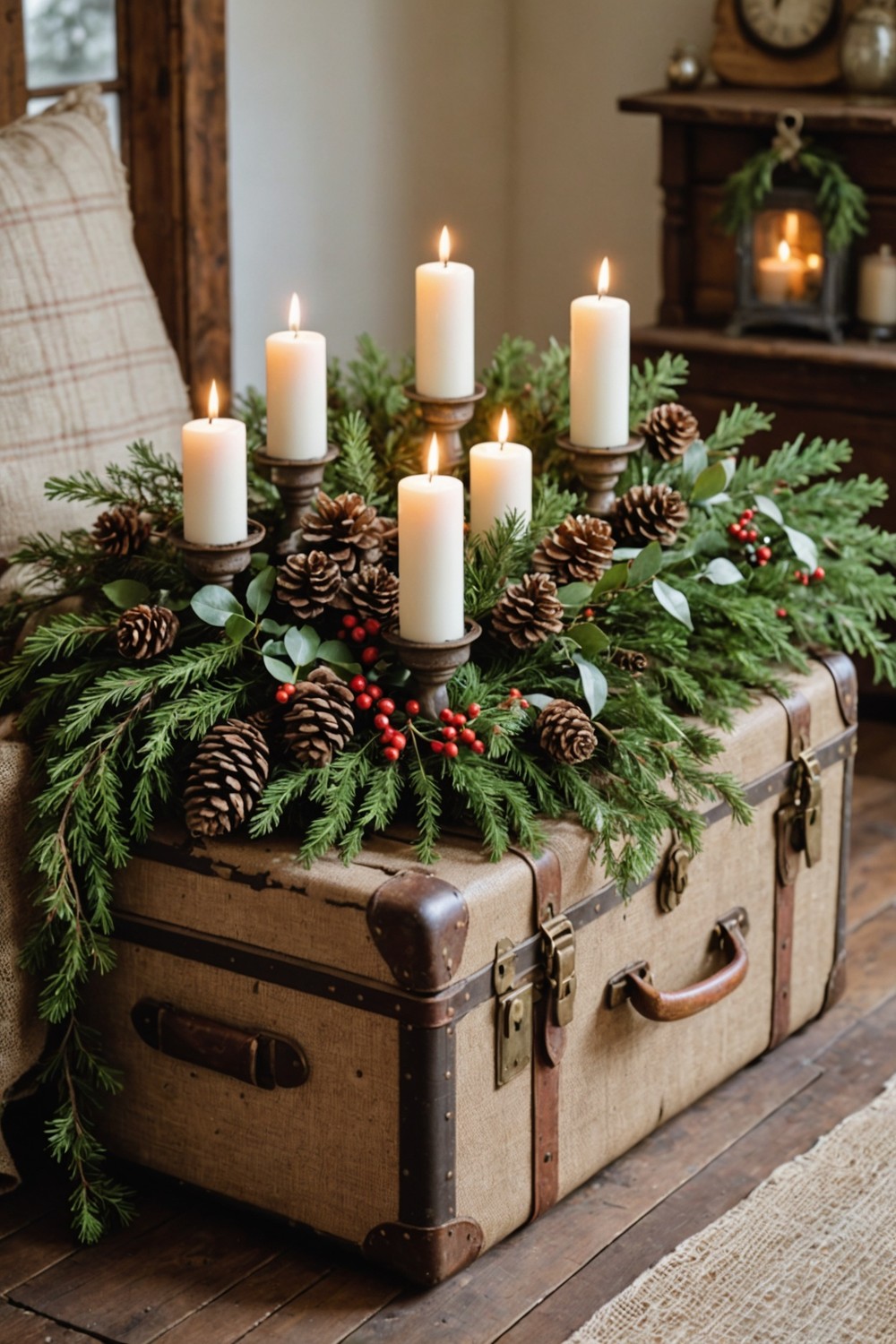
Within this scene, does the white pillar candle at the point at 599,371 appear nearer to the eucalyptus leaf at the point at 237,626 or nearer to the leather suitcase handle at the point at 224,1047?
the eucalyptus leaf at the point at 237,626

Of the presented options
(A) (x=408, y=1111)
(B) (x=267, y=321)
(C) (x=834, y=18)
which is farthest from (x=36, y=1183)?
(C) (x=834, y=18)

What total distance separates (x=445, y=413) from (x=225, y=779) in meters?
0.48

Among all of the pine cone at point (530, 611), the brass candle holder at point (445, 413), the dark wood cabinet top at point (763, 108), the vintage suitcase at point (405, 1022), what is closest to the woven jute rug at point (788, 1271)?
the vintage suitcase at point (405, 1022)

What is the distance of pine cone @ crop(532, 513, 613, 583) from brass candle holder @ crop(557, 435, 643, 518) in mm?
100

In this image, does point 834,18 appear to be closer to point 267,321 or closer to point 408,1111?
point 267,321

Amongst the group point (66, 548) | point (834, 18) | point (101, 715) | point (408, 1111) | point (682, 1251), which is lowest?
point (682, 1251)

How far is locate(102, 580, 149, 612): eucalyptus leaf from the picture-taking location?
164 centimetres

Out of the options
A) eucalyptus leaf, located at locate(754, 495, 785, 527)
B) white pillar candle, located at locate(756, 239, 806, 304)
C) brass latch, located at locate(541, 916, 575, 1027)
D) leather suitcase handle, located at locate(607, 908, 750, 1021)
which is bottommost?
leather suitcase handle, located at locate(607, 908, 750, 1021)

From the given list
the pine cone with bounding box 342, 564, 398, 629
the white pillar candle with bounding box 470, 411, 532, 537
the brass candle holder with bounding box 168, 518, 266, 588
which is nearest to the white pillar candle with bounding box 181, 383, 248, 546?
the brass candle holder with bounding box 168, 518, 266, 588

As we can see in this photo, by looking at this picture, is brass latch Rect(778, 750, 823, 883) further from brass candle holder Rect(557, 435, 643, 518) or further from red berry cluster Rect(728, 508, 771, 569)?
brass candle holder Rect(557, 435, 643, 518)

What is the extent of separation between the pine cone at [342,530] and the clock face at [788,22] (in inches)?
72.6

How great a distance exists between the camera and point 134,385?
2.14 m

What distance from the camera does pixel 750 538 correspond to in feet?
6.09

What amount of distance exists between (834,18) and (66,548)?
1.95 m
